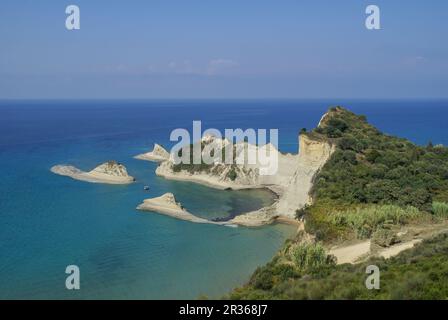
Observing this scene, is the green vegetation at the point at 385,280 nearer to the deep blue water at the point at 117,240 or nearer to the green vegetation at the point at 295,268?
the green vegetation at the point at 295,268

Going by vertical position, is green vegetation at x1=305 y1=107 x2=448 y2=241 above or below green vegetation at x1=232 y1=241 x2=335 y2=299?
above

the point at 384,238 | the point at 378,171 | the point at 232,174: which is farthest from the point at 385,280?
the point at 232,174

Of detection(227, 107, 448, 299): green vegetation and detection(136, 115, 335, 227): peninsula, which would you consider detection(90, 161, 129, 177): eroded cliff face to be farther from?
detection(227, 107, 448, 299): green vegetation

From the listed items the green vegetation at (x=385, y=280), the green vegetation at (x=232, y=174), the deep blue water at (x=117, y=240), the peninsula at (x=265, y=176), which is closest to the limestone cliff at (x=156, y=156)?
the peninsula at (x=265, y=176)

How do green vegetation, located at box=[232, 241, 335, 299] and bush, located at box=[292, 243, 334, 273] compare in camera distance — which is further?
bush, located at box=[292, 243, 334, 273]

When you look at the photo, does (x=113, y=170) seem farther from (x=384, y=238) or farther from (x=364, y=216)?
(x=384, y=238)

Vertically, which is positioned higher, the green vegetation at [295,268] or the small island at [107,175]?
the green vegetation at [295,268]

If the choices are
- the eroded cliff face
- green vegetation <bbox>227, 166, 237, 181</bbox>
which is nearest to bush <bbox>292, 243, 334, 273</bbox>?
green vegetation <bbox>227, 166, 237, 181</bbox>
